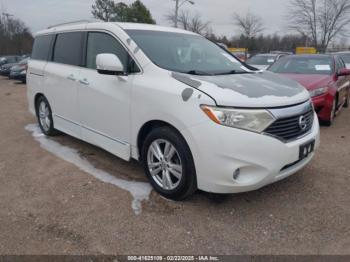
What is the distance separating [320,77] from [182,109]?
4.53m

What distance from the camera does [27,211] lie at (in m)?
3.08

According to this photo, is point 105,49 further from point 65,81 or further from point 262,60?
point 262,60

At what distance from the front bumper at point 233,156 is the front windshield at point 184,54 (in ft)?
3.08

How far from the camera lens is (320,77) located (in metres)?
6.26

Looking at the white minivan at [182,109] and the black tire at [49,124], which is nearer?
the white minivan at [182,109]

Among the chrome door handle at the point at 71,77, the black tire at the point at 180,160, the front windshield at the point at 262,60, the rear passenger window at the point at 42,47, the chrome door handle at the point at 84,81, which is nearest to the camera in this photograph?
the black tire at the point at 180,160

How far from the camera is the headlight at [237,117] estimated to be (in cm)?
266

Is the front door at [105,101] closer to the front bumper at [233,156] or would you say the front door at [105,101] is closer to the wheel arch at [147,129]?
the wheel arch at [147,129]

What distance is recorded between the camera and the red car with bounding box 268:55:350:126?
589 centimetres

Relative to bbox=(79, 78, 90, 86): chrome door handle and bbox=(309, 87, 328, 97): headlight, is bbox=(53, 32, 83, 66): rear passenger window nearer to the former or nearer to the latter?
bbox=(79, 78, 90, 86): chrome door handle

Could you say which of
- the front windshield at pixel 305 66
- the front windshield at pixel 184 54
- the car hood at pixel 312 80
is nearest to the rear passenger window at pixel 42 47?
the front windshield at pixel 184 54

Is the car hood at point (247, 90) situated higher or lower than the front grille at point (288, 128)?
higher

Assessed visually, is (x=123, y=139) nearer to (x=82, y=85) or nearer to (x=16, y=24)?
(x=82, y=85)

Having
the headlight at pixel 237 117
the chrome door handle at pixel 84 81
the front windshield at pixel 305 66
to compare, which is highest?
the front windshield at pixel 305 66
